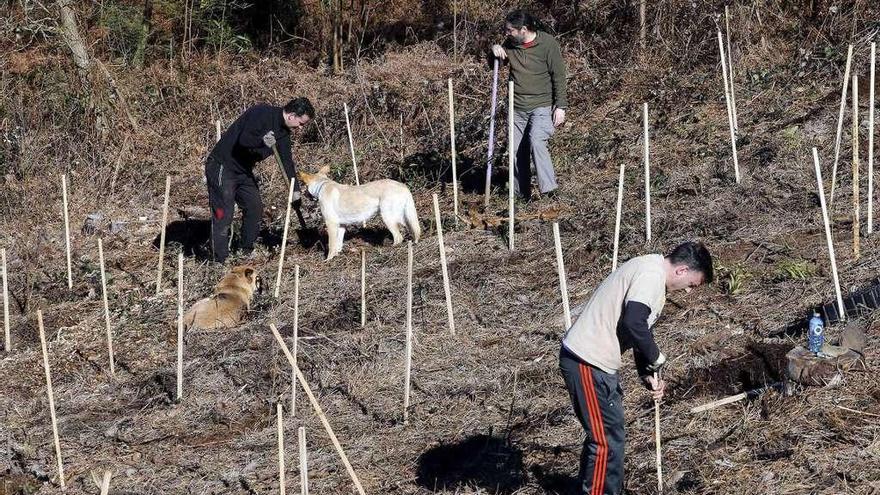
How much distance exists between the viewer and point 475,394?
22.7 feet

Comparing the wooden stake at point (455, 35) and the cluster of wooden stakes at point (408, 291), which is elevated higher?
the wooden stake at point (455, 35)

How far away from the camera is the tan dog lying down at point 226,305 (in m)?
8.41

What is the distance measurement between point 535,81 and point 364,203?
74.6 inches

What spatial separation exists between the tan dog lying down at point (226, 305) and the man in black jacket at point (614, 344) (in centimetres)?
399

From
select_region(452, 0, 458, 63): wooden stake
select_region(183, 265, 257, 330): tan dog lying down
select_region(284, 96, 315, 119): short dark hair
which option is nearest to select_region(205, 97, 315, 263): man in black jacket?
select_region(284, 96, 315, 119): short dark hair

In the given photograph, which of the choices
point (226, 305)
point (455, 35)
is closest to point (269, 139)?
point (226, 305)

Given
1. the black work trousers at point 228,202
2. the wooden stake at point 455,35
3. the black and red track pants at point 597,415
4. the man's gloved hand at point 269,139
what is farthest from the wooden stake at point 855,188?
the wooden stake at point 455,35

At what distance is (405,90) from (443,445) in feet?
26.1

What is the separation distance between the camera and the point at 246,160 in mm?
9500

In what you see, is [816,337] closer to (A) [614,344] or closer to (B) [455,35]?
(A) [614,344]

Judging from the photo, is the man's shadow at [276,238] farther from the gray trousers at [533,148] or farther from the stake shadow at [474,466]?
the stake shadow at [474,466]

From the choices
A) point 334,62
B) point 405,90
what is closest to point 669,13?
point 405,90

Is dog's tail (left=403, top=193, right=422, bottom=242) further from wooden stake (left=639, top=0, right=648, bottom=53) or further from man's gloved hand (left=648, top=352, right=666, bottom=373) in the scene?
wooden stake (left=639, top=0, right=648, bottom=53)

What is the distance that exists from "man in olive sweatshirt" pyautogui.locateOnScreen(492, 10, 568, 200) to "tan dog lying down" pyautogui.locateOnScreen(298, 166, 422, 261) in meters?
1.32
